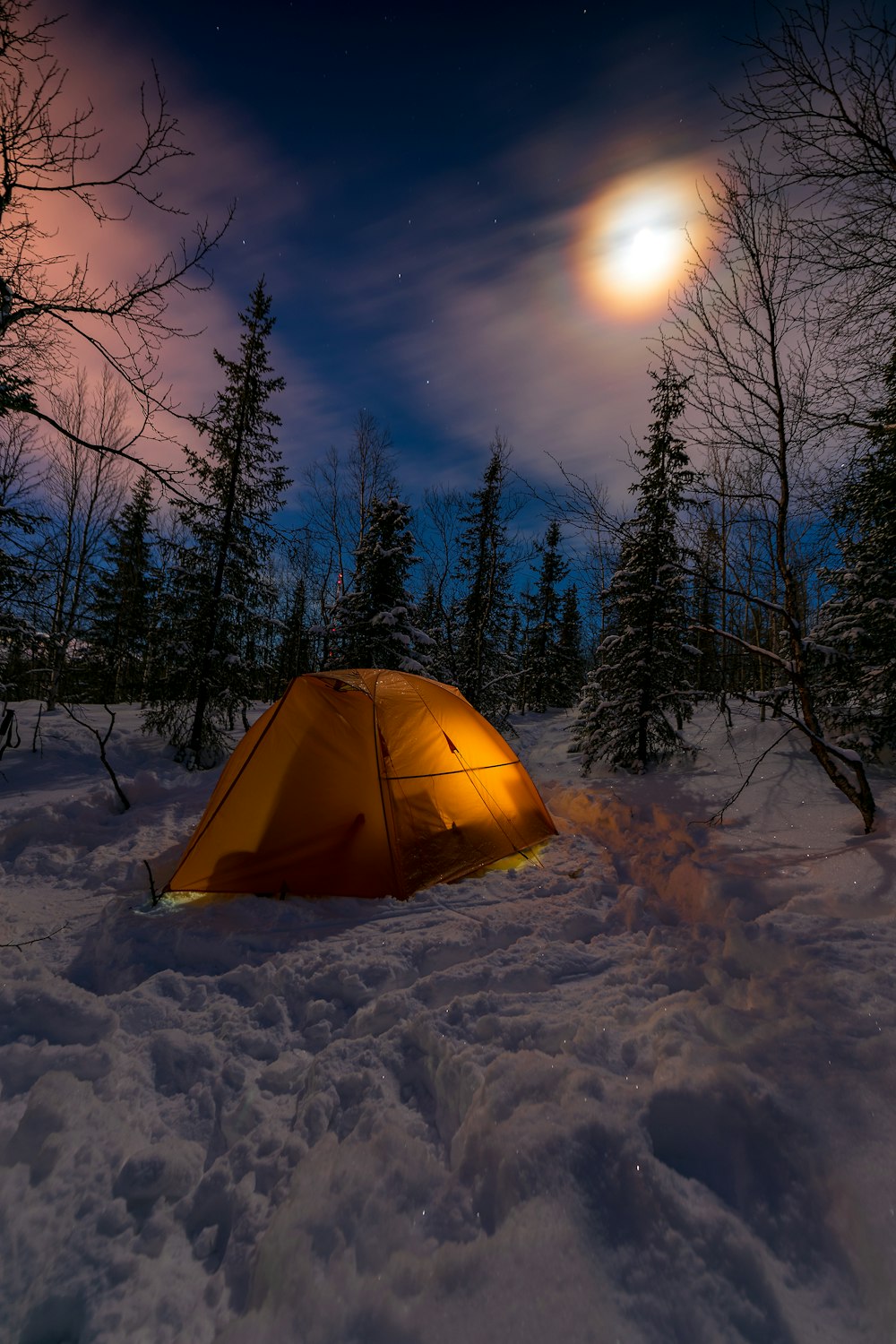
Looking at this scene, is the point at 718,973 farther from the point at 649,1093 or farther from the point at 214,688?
the point at 214,688

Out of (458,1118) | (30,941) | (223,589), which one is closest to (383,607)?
(223,589)

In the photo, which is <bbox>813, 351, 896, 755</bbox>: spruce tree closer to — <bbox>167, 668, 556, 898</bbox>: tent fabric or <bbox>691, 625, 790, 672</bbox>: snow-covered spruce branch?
<bbox>691, 625, 790, 672</bbox>: snow-covered spruce branch

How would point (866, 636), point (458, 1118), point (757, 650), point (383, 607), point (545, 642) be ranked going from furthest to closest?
point (545, 642), point (383, 607), point (866, 636), point (757, 650), point (458, 1118)

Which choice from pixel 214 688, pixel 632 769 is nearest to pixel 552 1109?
pixel 632 769

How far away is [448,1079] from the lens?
2.22m

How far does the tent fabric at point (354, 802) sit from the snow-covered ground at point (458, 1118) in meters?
0.40

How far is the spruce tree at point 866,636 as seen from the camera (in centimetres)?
724

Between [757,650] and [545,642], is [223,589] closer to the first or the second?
[757,650]

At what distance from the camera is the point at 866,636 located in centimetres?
830

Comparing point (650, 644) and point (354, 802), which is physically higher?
point (650, 644)

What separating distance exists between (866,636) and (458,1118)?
32.3ft

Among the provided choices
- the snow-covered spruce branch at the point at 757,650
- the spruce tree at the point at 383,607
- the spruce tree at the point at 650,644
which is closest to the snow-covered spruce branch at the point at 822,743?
the snow-covered spruce branch at the point at 757,650

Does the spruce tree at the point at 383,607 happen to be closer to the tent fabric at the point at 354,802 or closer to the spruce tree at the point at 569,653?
the tent fabric at the point at 354,802

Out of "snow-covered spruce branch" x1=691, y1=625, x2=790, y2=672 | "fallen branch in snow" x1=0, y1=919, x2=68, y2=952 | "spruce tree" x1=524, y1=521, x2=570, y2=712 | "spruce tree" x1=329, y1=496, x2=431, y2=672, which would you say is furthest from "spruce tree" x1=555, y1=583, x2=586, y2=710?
"fallen branch in snow" x1=0, y1=919, x2=68, y2=952
